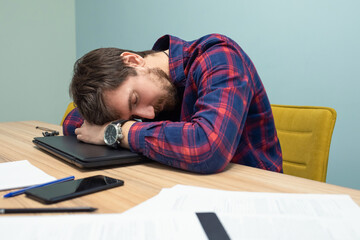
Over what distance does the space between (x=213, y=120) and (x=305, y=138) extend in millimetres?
415

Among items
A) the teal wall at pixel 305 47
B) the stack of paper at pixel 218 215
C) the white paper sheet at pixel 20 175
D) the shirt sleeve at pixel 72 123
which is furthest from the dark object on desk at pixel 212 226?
the teal wall at pixel 305 47

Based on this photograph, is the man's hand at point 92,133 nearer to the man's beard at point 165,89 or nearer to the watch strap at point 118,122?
the watch strap at point 118,122

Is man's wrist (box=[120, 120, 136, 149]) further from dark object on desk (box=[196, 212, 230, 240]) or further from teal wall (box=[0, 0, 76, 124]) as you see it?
teal wall (box=[0, 0, 76, 124])

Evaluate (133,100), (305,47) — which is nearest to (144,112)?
(133,100)

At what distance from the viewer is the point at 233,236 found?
1.24ft

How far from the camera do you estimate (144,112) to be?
3.09 ft

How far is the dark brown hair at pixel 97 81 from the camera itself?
2.78 ft

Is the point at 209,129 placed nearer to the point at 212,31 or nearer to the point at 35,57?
the point at 212,31

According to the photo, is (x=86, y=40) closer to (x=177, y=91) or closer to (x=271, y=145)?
(x=177, y=91)

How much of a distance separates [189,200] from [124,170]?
0.25 meters

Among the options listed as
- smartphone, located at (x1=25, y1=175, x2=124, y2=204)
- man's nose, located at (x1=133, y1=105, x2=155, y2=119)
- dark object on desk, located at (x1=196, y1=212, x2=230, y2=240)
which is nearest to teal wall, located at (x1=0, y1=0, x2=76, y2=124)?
man's nose, located at (x1=133, y1=105, x2=155, y2=119)

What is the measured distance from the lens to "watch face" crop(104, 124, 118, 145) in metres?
0.79

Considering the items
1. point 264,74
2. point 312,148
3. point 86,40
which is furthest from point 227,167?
point 86,40

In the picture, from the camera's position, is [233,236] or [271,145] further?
[271,145]
